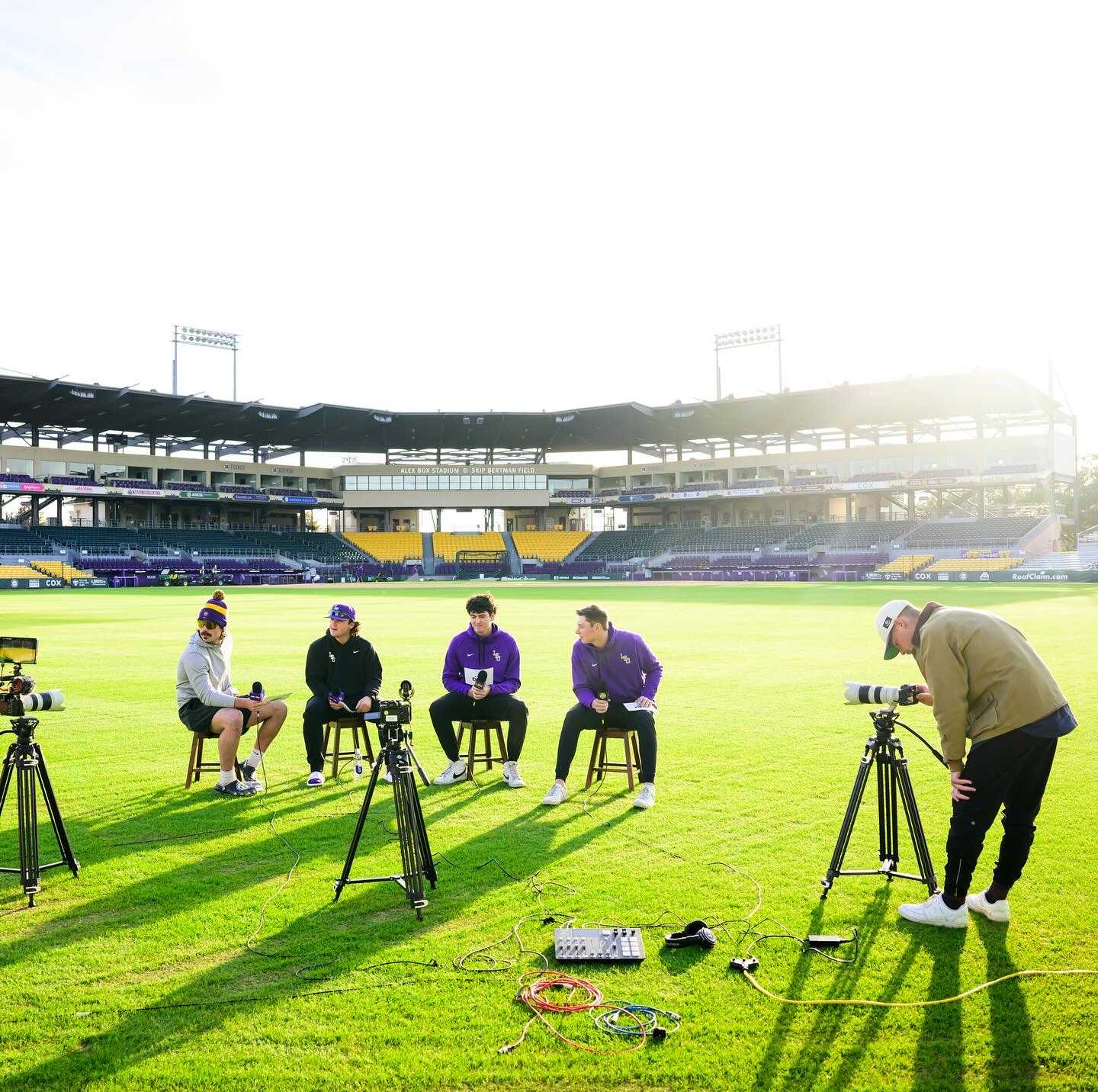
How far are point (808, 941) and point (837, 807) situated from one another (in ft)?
8.78

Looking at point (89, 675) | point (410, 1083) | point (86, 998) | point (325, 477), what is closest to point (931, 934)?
point (410, 1083)

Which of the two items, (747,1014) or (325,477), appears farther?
(325,477)

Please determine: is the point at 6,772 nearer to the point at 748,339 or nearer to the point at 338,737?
the point at 338,737

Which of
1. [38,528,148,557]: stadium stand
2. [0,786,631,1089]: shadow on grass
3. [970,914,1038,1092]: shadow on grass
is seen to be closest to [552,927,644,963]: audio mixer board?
[0,786,631,1089]: shadow on grass

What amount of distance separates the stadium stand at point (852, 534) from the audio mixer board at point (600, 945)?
68.8m

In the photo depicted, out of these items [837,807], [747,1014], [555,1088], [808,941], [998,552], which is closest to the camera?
[555,1088]

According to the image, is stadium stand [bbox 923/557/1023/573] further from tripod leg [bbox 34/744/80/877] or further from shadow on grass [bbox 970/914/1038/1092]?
tripod leg [bbox 34/744/80/877]

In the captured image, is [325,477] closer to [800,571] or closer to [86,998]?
[800,571]

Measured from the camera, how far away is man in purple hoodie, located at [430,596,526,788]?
850cm

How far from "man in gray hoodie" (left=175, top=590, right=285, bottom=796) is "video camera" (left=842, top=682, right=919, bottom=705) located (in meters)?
5.10

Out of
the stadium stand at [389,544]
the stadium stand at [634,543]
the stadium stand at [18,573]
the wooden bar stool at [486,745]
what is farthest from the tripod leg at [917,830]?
the stadium stand at [389,544]

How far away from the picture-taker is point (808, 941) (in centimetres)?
488

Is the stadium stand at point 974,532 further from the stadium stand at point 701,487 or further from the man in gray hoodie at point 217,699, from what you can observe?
the man in gray hoodie at point 217,699

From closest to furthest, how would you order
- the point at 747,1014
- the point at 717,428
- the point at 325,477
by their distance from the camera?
1. the point at 747,1014
2. the point at 717,428
3. the point at 325,477
